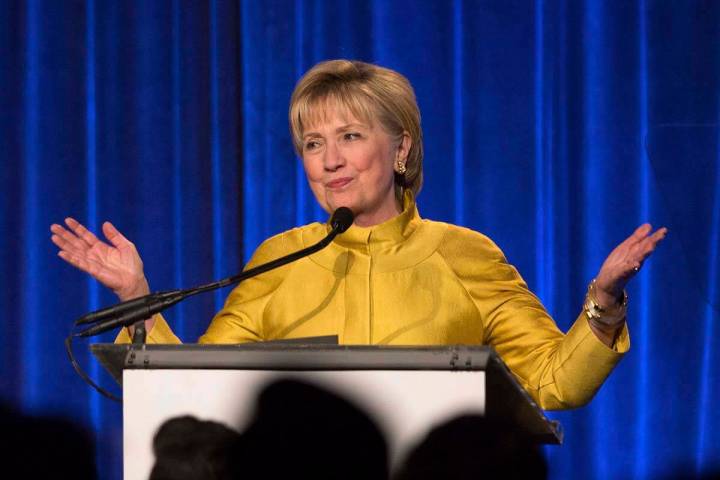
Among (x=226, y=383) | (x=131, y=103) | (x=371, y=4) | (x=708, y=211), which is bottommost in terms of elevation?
(x=226, y=383)

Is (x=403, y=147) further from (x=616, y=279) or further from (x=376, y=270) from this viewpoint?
(x=616, y=279)

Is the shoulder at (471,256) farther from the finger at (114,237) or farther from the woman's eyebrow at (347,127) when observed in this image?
the finger at (114,237)

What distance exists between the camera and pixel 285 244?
228cm

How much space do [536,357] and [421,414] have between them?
747 millimetres

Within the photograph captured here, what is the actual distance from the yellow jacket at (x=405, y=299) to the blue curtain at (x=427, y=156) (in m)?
0.81

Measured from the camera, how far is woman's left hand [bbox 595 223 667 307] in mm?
1702

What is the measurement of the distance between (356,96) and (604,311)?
2.20 feet

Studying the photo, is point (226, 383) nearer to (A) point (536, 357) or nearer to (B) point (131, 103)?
(A) point (536, 357)

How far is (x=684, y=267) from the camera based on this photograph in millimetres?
2967

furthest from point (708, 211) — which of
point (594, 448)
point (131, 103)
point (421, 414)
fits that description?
point (421, 414)

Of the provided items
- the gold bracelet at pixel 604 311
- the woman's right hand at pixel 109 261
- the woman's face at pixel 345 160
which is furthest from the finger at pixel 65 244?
the gold bracelet at pixel 604 311

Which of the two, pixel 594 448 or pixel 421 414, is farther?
pixel 594 448

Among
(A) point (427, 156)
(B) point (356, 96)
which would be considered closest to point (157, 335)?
(B) point (356, 96)

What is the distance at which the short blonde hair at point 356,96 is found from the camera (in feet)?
7.15
